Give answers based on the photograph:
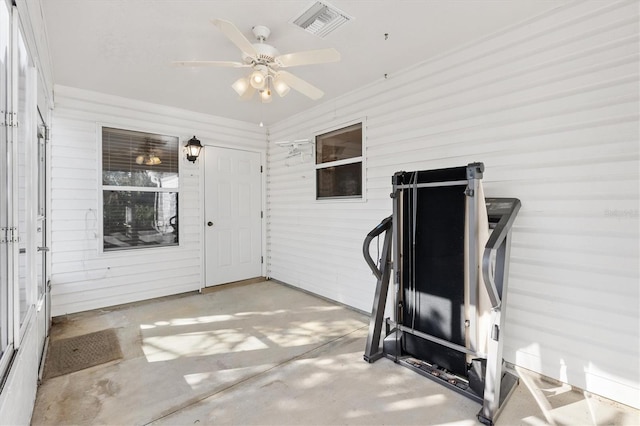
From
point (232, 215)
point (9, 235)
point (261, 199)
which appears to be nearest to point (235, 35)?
point (9, 235)

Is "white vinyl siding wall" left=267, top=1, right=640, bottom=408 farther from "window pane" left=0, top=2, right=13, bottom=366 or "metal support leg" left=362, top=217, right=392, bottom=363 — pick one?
"window pane" left=0, top=2, right=13, bottom=366

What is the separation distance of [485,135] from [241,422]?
2860 millimetres

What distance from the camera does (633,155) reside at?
2.01m

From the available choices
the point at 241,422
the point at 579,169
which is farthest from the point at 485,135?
the point at 241,422

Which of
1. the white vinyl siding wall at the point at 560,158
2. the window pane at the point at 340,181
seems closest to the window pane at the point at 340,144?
the window pane at the point at 340,181

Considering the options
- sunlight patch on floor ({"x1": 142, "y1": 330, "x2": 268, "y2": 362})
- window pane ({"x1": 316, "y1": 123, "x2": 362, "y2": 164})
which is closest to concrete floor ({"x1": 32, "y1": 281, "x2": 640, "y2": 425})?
sunlight patch on floor ({"x1": 142, "y1": 330, "x2": 268, "y2": 362})

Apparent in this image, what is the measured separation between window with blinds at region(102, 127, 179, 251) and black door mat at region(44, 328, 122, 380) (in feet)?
4.29

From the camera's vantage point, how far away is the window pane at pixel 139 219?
161 inches

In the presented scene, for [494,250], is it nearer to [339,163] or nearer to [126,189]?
[339,163]

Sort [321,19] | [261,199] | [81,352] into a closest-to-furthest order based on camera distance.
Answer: [321,19] < [81,352] < [261,199]

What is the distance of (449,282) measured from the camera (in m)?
2.35

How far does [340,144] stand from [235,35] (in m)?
2.32

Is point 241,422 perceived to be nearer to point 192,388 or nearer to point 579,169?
point 192,388

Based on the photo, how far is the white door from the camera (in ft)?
16.1
